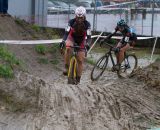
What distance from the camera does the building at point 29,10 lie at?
29656mm

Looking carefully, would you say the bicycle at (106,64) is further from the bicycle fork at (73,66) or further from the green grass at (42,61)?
the green grass at (42,61)

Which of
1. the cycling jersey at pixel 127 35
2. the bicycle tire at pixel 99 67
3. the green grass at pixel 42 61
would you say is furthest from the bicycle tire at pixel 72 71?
the green grass at pixel 42 61

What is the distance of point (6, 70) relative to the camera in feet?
32.0

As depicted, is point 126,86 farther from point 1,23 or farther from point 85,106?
point 1,23

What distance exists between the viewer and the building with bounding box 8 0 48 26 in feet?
97.3

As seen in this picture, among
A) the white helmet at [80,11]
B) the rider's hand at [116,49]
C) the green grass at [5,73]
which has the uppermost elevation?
the white helmet at [80,11]

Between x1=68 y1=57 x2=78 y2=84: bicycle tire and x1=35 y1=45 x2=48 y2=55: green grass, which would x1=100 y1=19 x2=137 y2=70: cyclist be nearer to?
x1=68 y1=57 x2=78 y2=84: bicycle tire

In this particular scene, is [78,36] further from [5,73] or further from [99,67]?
[5,73]

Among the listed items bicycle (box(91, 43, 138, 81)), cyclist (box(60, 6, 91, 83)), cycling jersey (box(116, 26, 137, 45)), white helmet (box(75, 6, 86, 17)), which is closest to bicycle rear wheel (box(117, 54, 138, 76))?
bicycle (box(91, 43, 138, 81))

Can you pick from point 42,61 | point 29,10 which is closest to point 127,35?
point 42,61

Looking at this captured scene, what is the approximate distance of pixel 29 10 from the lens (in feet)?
103

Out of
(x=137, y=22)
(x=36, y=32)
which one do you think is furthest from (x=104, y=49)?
(x=36, y=32)

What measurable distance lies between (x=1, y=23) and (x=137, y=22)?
47.8 ft

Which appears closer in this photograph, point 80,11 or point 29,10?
point 80,11
